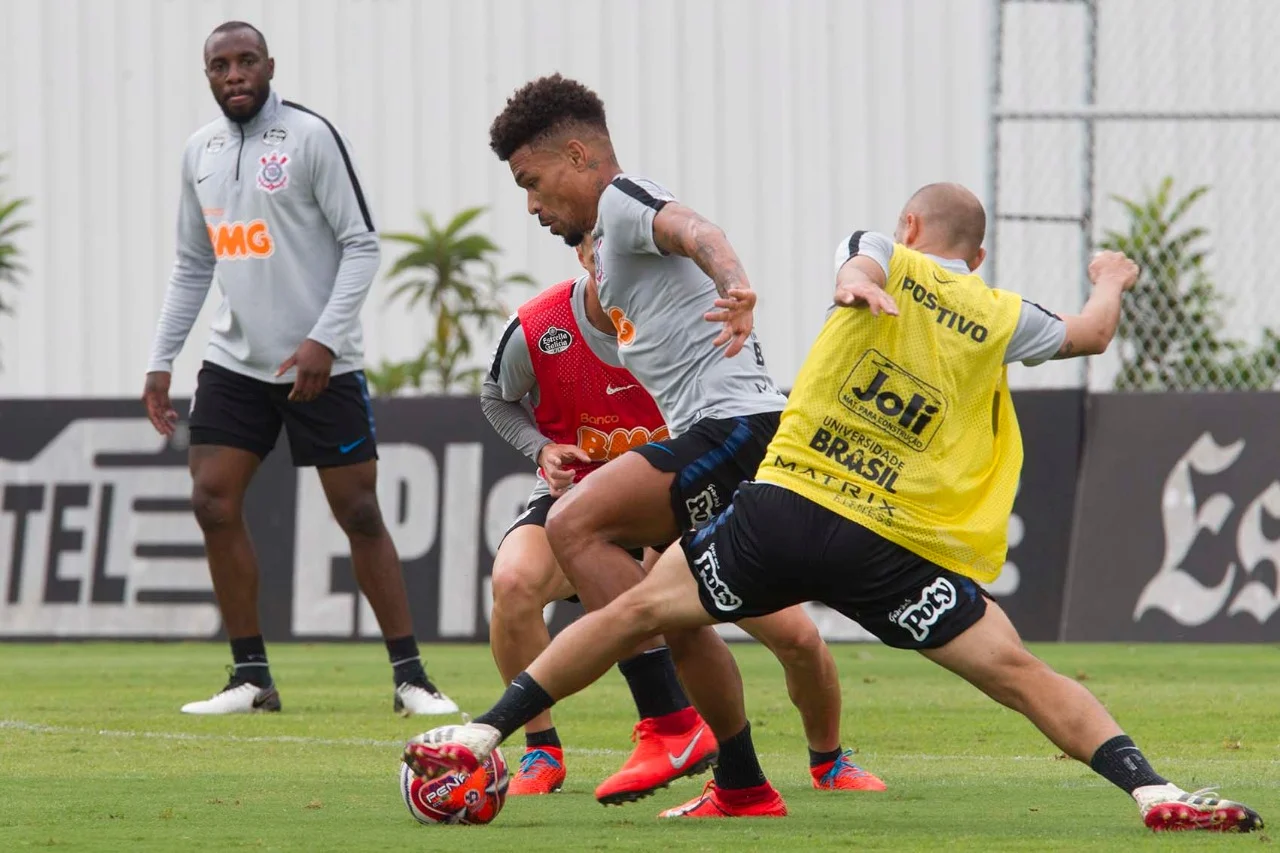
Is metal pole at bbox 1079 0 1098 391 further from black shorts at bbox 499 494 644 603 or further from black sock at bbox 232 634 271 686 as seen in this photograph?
black shorts at bbox 499 494 644 603

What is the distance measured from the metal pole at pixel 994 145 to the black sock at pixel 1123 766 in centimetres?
766

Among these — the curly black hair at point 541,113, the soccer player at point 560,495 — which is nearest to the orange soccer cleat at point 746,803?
the soccer player at point 560,495

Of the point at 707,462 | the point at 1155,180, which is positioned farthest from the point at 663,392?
the point at 1155,180

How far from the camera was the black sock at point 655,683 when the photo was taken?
5.54 metres

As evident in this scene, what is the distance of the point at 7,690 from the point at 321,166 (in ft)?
9.31

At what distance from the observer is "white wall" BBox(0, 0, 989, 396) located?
2306 centimetres

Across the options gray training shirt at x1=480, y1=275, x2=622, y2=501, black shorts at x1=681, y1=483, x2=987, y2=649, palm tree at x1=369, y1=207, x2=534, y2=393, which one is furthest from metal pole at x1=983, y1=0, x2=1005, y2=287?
palm tree at x1=369, y1=207, x2=534, y2=393

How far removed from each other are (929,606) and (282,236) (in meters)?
4.29

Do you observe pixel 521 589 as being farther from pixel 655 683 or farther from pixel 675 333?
pixel 675 333

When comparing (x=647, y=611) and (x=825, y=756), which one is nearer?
(x=647, y=611)

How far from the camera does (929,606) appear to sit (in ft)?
15.6

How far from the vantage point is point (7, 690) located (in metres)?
9.32

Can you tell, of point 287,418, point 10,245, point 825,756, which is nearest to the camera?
point 825,756

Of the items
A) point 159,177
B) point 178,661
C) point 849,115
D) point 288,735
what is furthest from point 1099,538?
point 159,177
